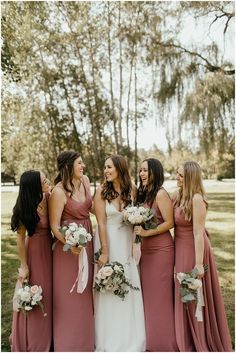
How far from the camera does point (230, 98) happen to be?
12.4 meters

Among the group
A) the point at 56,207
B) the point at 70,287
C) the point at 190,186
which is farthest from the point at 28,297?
the point at 190,186

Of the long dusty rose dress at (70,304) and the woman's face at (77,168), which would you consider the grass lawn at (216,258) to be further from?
the woman's face at (77,168)

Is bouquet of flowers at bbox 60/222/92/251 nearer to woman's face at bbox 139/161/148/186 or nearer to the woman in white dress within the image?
the woman in white dress

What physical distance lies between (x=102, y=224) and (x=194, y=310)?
1100 millimetres

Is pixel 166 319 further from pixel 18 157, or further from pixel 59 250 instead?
pixel 18 157

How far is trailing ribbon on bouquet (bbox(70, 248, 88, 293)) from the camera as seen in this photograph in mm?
3570

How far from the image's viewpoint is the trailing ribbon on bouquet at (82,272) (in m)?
3.57

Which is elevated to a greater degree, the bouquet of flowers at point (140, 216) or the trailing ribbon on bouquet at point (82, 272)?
the bouquet of flowers at point (140, 216)

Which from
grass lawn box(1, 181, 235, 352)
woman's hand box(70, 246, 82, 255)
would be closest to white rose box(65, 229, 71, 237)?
woman's hand box(70, 246, 82, 255)

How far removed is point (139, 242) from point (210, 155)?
391 inches

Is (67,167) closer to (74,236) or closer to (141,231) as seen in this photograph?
(74,236)

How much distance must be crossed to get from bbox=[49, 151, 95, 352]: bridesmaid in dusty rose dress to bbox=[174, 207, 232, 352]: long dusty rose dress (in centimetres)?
79

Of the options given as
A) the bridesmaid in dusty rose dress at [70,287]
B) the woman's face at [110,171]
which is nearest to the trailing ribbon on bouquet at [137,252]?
the bridesmaid in dusty rose dress at [70,287]

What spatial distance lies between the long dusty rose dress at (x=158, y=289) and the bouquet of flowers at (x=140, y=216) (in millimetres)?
141
